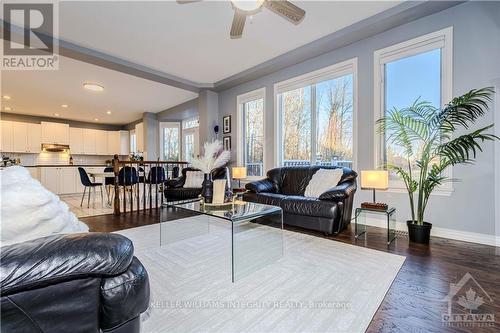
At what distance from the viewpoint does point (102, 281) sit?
0.79 metres

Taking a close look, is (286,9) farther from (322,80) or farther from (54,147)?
(54,147)

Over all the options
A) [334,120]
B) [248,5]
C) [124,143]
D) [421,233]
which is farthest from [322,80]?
[124,143]

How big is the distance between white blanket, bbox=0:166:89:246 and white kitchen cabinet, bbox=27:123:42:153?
8.97 m

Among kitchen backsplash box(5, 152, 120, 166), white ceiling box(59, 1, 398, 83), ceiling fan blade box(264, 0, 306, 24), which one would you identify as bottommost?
kitchen backsplash box(5, 152, 120, 166)

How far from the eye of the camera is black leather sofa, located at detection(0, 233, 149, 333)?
25.5 inches

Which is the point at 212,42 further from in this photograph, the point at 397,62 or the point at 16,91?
the point at 16,91

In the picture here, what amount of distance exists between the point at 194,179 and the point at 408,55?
13.5ft

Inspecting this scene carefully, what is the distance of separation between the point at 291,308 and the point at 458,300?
1.16m

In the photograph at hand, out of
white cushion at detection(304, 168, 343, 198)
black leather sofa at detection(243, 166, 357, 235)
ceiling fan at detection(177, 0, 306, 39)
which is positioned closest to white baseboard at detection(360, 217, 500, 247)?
black leather sofa at detection(243, 166, 357, 235)

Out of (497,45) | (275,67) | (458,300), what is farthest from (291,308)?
(275,67)

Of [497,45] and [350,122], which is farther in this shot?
→ [350,122]

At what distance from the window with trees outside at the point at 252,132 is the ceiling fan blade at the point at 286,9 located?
2.52m

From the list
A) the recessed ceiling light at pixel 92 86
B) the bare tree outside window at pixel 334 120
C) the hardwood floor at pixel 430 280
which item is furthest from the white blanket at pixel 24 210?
the recessed ceiling light at pixel 92 86

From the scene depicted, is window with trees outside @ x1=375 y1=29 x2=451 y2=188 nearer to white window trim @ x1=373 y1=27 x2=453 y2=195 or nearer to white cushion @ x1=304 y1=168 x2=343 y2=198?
white window trim @ x1=373 y1=27 x2=453 y2=195
